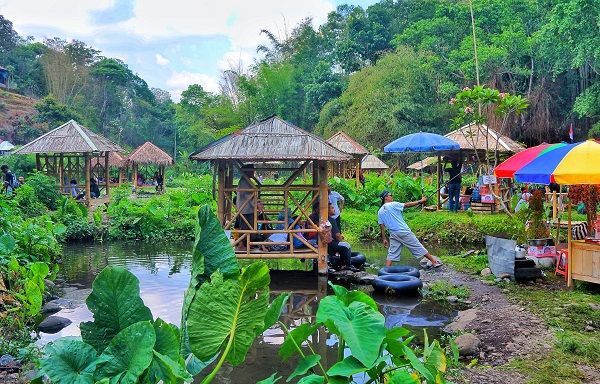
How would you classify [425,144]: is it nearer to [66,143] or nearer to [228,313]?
[66,143]

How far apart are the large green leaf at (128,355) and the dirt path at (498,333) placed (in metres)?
3.07

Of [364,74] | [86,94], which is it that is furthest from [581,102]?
[86,94]

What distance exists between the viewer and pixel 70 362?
2.21m

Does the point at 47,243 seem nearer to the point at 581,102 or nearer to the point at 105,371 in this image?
the point at 105,371

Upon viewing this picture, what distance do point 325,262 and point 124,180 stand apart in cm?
2363

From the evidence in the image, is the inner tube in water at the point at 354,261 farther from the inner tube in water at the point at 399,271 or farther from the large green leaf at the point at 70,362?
the large green leaf at the point at 70,362

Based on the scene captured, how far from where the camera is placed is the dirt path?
459cm

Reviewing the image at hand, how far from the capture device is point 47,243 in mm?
8328

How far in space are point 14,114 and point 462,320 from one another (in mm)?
37337

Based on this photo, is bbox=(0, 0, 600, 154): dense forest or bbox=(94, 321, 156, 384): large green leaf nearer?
bbox=(94, 321, 156, 384): large green leaf

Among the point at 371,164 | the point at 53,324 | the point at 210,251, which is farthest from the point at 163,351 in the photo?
the point at 371,164

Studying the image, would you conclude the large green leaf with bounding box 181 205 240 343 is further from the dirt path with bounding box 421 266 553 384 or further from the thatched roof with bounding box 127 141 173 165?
the thatched roof with bounding box 127 141 173 165

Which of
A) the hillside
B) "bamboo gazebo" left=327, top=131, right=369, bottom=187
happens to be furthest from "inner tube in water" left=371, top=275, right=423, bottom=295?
the hillside

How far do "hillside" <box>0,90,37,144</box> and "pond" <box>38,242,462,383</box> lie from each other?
25917 mm
